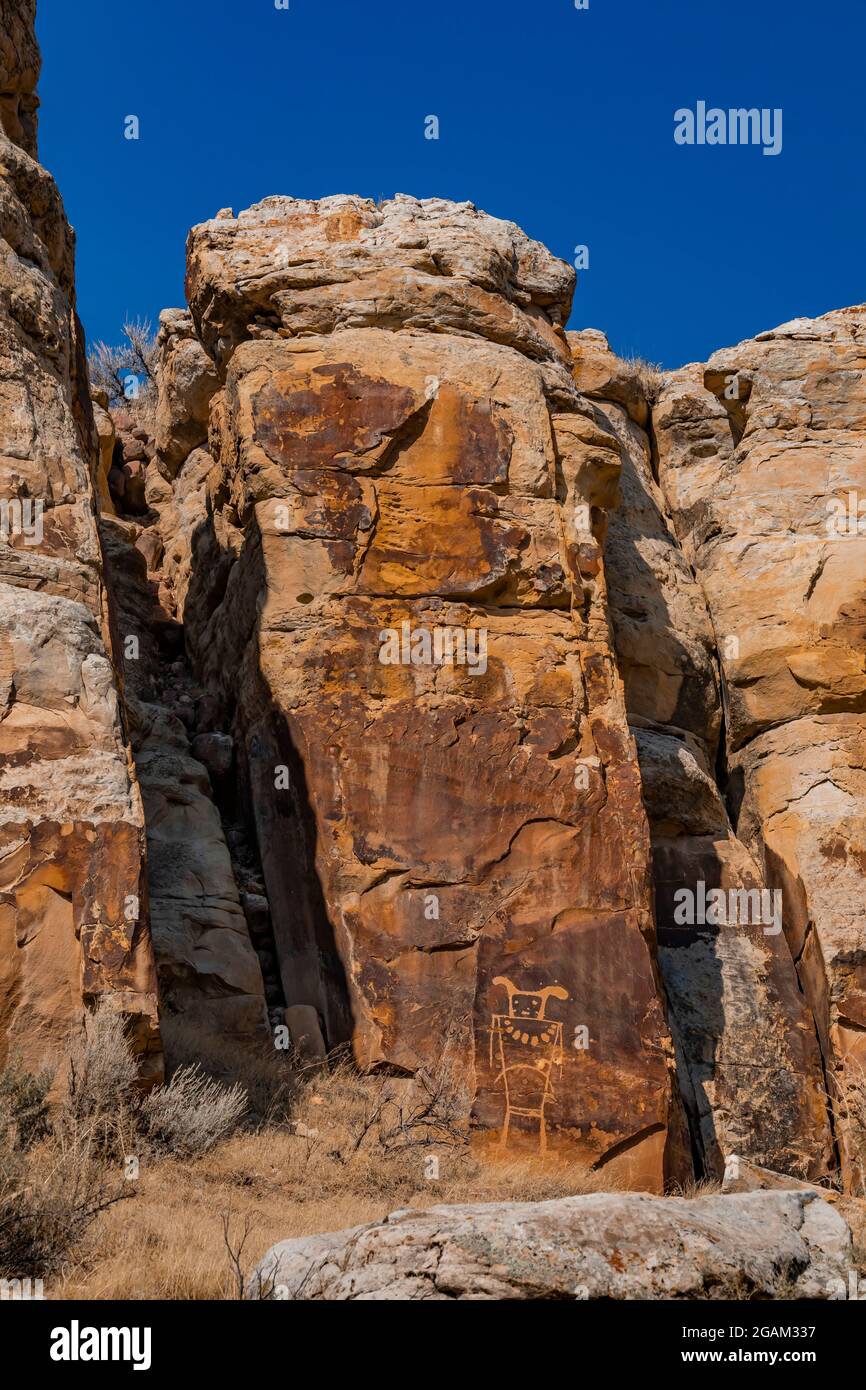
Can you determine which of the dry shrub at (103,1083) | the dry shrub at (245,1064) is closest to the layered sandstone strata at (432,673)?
the dry shrub at (245,1064)

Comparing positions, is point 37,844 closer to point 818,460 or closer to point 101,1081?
point 101,1081

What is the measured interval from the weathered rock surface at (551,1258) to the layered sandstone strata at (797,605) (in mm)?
6359

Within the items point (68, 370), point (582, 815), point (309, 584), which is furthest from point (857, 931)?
point (68, 370)

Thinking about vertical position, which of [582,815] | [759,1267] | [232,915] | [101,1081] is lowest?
[759,1267]

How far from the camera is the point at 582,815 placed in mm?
11859

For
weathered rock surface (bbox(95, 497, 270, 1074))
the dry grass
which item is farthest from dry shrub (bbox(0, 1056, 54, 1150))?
weathered rock surface (bbox(95, 497, 270, 1074))

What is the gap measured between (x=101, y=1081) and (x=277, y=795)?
4.52 m

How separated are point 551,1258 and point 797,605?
35.6 feet

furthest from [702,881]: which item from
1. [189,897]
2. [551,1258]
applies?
[551,1258]

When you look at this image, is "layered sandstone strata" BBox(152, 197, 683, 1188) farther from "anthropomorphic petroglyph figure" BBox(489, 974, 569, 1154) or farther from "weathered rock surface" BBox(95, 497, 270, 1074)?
"weathered rock surface" BBox(95, 497, 270, 1074)

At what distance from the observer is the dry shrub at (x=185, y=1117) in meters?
8.30

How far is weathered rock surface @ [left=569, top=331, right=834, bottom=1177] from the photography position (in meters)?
12.1

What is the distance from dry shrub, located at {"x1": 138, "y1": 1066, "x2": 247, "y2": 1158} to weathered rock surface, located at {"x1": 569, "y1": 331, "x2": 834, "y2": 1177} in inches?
183

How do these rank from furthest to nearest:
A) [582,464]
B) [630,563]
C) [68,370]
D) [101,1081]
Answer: [630,563]
[582,464]
[68,370]
[101,1081]
